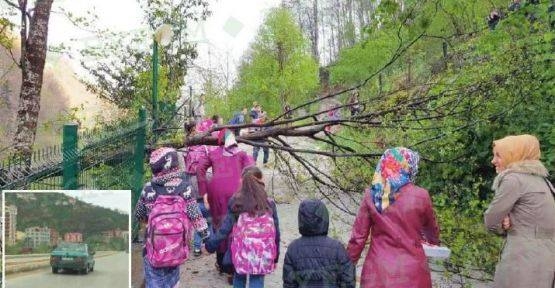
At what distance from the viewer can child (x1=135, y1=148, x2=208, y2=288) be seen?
471 centimetres

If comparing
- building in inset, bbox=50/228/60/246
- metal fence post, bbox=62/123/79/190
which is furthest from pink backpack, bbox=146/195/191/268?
building in inset, bbox=50/228/60/246

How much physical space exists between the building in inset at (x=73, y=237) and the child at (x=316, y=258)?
154 cm

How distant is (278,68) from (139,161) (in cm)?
2818

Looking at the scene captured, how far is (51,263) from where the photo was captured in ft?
9.71

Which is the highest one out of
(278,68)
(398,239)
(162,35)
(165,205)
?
(278,68)

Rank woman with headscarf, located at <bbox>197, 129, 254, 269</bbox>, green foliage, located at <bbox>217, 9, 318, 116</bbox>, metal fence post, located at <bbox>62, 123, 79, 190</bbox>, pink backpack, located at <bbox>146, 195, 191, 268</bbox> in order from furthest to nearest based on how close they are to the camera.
→ green foliage, located at <bbox>217, 9, 318, 116</bbox> → woman with headscarf, located at <bbox>197, 129, 254, 269</bbox> → pink backpack, located at <bbox>146, 195, 191, 268</bbox> → metal fence post, located at <bbox>62, 123, 79, 190</bbox>

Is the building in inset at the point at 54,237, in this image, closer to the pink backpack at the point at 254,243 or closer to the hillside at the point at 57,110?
the pink backpack at the point at 254,243

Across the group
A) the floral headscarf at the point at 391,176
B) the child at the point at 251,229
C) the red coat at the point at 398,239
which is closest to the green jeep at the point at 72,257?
the red coat at the point at 398,239

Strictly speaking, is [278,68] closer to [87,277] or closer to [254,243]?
[254,243]

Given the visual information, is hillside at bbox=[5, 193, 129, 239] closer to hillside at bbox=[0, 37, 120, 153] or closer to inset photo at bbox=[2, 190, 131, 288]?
inset photo at bbox=[2, 190, 131, 288]

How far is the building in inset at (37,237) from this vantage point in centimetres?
299

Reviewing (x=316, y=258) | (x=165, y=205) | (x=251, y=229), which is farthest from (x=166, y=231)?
(x=316, y=258)

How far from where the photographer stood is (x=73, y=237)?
302 cm

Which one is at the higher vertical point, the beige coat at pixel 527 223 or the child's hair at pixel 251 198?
the child's hair at pixel 251 198
